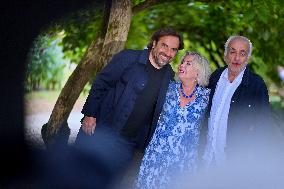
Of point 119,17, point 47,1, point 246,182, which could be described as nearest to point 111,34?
point 119,17

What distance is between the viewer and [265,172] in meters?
4.53

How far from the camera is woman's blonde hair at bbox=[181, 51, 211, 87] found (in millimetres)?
4363

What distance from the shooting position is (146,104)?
430 cm

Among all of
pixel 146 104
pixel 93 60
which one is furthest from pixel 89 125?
pixel 93 60

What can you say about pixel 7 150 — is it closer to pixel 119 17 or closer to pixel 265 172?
pixel 119 17

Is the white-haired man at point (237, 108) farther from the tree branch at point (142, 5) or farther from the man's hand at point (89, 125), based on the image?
the tree branch at point (142, 5)

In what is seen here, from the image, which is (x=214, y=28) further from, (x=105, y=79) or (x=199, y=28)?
(x=105, y=79)

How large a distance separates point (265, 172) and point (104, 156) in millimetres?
1524

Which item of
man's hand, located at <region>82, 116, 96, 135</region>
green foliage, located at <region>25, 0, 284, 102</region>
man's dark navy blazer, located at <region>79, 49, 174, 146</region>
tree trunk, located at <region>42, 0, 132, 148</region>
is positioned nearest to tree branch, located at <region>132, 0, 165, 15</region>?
tree trunk, located at <region>42, 0, 132, 148</region>

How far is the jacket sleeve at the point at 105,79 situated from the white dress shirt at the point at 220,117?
882mm

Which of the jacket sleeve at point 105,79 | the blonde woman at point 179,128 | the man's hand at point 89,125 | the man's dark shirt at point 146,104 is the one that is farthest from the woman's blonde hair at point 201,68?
the man's hand at point 89,125

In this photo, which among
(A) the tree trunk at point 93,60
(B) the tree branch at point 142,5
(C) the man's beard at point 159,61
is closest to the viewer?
(C) the man's beard at point 159,61

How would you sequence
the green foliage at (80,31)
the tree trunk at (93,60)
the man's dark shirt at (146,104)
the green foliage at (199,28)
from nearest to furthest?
the man's dark shirt at (146,104) < the tree trunk at (93,60) < the green foliage at (199,28) < the green foliage at (80,31)

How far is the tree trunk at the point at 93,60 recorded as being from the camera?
5.13 m
